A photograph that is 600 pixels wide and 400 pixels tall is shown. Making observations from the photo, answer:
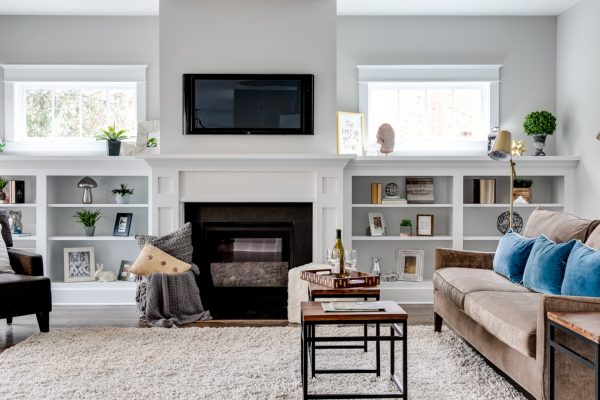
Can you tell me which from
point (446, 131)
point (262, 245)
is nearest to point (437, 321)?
point (262, 245)

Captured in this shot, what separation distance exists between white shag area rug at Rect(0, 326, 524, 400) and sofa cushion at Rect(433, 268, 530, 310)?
352mm

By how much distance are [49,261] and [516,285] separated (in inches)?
165

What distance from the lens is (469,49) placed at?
6016 millimetres

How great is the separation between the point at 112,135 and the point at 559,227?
3.97 m

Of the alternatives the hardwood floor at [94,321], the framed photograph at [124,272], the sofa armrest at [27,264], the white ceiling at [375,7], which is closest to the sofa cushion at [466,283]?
the hardwood floor at [94,321]

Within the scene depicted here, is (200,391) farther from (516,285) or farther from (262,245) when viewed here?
(262,245)

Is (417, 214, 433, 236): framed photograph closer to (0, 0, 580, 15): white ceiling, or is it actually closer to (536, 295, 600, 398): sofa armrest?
(0, 0, 580, 15): white ceiling

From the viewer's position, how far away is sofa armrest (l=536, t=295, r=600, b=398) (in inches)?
102

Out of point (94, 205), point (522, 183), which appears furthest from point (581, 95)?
point (94, 205)

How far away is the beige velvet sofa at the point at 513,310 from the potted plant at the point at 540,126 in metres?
1.64

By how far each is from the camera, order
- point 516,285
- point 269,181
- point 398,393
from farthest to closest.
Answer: point 269,181
point 516,285
point 398,393

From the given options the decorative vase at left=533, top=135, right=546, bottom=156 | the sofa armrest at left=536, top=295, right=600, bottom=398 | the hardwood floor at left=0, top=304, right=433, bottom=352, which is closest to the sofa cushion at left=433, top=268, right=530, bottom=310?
the hardwood floor at left=0, top=304, right=433, bottom=352

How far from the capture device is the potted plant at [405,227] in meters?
5.84

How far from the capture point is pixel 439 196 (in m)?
6.05
